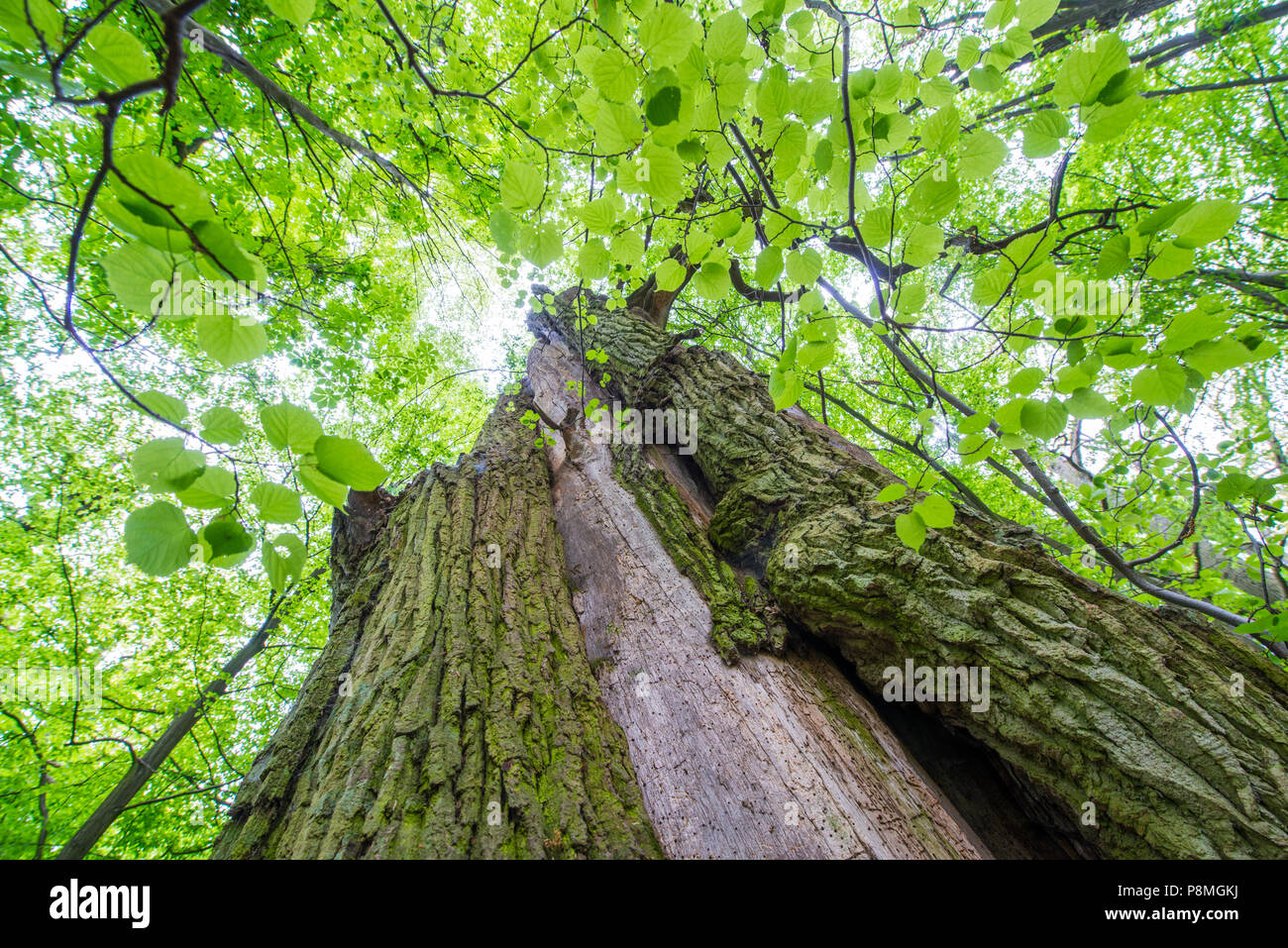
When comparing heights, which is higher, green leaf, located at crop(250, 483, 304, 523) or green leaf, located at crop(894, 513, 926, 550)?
green leaf, located at crop(250, 483, 304, 523)

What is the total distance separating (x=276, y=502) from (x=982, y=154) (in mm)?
1948

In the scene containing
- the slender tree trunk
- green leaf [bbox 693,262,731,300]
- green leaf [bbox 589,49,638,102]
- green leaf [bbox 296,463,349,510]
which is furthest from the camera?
the slender tree trunk

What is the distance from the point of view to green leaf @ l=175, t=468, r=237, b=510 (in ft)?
2.72

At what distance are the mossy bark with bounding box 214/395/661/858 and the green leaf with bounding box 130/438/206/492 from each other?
109 cm

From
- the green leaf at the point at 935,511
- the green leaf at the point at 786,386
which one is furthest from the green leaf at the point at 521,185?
the green leaf at the point at 935,511

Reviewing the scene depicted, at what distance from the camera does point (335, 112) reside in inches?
170

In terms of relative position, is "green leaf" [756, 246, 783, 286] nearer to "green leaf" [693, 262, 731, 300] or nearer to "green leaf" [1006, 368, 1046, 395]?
"green leaf" [693, 262, 731, 300]

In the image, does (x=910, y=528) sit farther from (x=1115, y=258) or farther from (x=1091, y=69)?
(x=1091, y=69)

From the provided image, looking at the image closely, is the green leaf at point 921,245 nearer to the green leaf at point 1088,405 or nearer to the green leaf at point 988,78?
the green leaf at point 988,78

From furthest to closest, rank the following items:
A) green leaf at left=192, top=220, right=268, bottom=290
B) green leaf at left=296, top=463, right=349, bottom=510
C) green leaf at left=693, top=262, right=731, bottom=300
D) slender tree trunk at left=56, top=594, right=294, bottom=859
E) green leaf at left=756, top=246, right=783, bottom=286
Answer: slender tree trunk at left=56, top=594, right=294, bottom=859, green leaf at left=693, top=262, right=731, bottom=300, green leaf at left=756, top=246, right=783, bottom=286, green leaf at left=296, top=463, right=349, bottom=510, green leaf at left=192, top=220, right=268, bottom=290

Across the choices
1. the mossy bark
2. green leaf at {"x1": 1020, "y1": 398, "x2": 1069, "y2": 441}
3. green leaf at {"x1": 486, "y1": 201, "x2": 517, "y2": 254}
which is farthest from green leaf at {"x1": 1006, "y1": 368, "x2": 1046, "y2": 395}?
the mossy bark

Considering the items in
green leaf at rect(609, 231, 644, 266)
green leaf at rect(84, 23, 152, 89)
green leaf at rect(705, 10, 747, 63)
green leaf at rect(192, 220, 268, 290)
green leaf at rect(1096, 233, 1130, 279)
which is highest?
green leaf at rect(705, 10, 747, 63)

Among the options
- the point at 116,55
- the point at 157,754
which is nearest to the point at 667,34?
the point at 116,55
